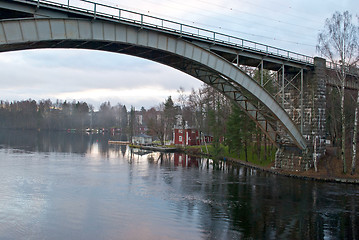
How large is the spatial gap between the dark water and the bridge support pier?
2794 millimetres

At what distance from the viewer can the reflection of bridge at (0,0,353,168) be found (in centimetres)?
1483

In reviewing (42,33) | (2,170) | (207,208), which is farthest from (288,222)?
(2,170)

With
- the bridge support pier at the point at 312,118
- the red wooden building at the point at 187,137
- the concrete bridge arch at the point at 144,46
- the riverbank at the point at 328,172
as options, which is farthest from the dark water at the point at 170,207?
the red wooden building at the point at 187,137

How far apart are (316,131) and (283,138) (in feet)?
9.75

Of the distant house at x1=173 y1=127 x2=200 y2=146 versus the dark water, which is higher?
the distant house at x1=173 y1=127 x2=200 y2=146

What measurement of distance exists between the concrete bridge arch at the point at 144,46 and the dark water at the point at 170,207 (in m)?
6.34

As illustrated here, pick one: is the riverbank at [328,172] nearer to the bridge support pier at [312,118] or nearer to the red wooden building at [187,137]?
the bridge support pier at [312,118]

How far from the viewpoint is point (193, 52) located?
21.6 m

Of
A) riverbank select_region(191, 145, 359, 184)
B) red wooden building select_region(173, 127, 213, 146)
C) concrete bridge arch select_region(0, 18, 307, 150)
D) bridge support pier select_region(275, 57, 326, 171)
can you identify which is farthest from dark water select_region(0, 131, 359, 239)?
red wooden building select_region(173, 127, 213, 146)

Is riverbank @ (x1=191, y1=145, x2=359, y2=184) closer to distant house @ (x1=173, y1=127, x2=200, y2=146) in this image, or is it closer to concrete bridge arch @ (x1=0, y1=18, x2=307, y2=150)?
concrete bridge arch @ (x1=0, y1=18, x2=307, y2=150)

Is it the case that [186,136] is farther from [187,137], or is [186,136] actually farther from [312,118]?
[312,118]

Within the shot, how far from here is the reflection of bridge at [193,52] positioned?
Result: 584 inches

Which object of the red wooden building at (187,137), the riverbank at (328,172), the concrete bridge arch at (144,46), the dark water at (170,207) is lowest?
the dark water at (170,207)

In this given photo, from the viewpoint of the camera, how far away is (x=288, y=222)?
→ 16578 millimetres
